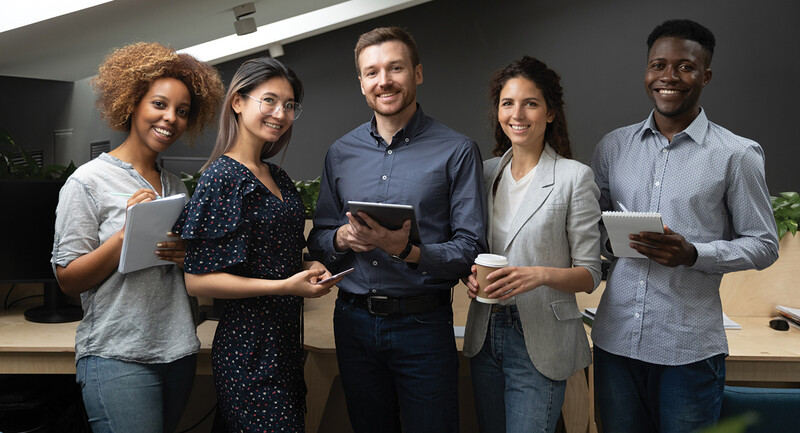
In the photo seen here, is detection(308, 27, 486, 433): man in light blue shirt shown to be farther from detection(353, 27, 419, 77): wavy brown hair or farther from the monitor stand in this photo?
the monitor stand

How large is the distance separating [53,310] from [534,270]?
1.97m

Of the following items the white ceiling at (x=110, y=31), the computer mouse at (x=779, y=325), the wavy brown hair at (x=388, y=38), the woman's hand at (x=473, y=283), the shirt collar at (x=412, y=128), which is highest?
the white ceiling at (x=110, y=31)

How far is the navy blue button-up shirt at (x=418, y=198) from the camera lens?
66.5 inches

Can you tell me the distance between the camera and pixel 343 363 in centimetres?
181

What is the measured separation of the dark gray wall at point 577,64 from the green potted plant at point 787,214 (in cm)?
290

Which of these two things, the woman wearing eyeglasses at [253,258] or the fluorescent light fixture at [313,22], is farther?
the fluorescent light fixture at [313,22]

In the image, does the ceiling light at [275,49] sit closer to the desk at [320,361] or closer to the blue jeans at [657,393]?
the desk at [320,361]

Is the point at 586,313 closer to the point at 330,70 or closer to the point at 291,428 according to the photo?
the point at 291,428

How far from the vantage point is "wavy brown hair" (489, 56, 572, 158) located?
5.68 feet

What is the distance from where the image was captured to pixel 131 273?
64.6 inches

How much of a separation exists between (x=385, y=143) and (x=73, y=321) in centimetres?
152

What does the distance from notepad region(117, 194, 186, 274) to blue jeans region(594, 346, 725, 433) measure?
1295mm

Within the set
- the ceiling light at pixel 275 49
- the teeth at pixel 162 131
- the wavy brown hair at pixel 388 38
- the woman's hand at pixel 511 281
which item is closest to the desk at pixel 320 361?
the woman's hand at pixel 511 281

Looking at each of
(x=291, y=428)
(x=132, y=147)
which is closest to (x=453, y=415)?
(x=291, y=428)
